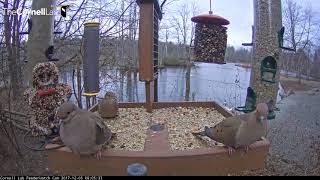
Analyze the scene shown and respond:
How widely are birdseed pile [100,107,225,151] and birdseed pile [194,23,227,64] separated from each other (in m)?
0.98

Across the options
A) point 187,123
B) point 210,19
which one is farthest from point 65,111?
point 210,19

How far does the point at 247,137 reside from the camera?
330 centimetres

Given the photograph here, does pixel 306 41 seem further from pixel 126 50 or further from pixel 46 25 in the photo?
pixel 46 25

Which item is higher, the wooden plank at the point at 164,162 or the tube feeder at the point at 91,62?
the tube feeder at the point at 91,62

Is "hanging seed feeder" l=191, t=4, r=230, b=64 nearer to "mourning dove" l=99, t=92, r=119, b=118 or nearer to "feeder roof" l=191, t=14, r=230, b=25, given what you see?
"feeder roof" l=191, t=14, r=230, b=25

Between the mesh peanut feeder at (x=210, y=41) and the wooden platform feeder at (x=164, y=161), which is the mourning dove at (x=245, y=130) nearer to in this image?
the wooden platform feeder at (x=164, y=161)

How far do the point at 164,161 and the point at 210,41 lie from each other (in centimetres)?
327

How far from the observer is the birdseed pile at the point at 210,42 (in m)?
Answer: 5.88

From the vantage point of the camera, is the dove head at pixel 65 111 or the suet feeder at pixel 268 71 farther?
the suet feeder at pixel 268 71

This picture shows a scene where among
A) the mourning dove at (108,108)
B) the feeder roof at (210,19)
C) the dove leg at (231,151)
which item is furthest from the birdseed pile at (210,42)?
the dove leg at (231,151)

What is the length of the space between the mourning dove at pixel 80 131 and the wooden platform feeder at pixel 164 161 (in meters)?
0.14

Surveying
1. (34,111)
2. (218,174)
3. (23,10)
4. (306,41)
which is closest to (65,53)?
(23,10)

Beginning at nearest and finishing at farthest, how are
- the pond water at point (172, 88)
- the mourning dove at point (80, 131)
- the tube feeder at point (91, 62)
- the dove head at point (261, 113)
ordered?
the mourning dove at point (80, 131) < the dove head at point (261, 113) < the tube feeder at point (91, 62) < the pond water at point (172, 88)

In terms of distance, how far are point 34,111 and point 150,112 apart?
71.4 inches
